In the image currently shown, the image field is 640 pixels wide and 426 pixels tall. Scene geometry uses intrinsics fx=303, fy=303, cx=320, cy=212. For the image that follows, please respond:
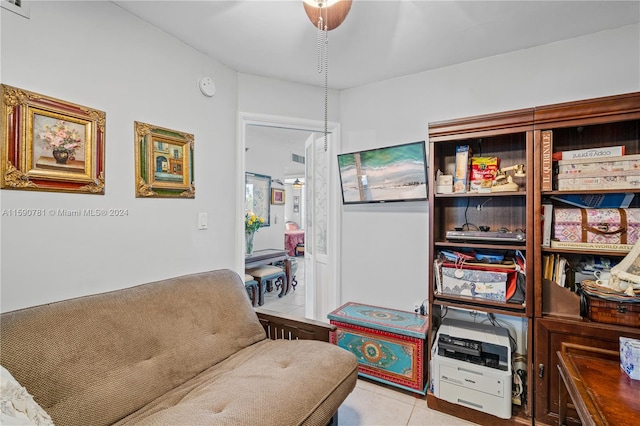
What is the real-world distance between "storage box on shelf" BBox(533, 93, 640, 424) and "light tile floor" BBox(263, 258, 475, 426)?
2.01 ft

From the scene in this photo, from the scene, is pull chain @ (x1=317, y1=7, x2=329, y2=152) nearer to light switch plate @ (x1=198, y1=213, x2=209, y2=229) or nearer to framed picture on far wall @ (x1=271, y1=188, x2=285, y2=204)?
light switch plate @ (x1=198, y1=213, x2=209, y2=229)

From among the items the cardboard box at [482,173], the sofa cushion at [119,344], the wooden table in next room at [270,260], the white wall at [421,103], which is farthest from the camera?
the wooden table in next room at [270,260]

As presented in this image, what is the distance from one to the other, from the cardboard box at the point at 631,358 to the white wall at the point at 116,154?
2.32 m

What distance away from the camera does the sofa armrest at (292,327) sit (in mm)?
1941

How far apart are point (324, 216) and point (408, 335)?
1.33 metres

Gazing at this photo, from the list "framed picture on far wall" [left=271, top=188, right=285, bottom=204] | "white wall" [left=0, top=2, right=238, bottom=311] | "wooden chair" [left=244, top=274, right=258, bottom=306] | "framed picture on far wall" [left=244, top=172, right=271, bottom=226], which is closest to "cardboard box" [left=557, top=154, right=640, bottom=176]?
"white wall" [left=0, top=2, right=238, bottom=311]

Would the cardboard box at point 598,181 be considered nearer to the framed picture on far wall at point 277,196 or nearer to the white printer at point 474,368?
the white printer at point 474,368

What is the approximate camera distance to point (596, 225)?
1710mm

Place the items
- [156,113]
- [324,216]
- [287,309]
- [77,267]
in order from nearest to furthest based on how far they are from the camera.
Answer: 1. [77,267]
2. [156,113]
3. [324,216]
4. [287,309]

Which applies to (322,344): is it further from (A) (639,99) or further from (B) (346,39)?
(A) (639,99)

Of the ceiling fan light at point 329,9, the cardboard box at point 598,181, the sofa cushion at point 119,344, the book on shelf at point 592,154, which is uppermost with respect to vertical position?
the ceiling fan light at point 329,9

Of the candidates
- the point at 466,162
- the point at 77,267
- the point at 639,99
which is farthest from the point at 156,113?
the point at 639,99

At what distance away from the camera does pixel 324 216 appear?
9.86 feet

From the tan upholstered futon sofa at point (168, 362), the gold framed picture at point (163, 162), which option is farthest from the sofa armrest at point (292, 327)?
the gold framed picture at point (163, 162)
